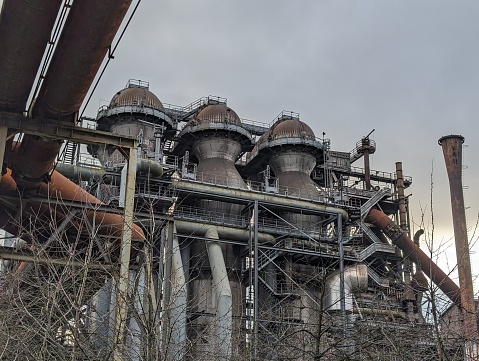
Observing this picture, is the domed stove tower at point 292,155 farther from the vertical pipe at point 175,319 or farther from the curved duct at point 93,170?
the vertical pipe at point 175,319

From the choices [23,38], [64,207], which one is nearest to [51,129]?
[64,207]

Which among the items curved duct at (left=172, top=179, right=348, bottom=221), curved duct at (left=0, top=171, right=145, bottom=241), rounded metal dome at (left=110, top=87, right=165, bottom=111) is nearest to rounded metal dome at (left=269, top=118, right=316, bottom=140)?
curved duct at (left=172, top=179, right=348, bottom=221)

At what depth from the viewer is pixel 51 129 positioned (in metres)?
14.6

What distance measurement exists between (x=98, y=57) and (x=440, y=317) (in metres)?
8.14

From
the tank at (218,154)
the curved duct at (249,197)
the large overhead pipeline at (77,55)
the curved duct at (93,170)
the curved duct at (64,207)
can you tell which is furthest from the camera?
the tank at (218,154)

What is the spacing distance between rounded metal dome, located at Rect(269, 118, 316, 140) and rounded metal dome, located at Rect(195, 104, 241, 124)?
3037mm

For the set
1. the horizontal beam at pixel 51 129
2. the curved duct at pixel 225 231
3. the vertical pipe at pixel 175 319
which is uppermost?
the curved duct at pixel 225 231

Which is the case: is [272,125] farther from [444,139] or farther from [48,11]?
[48,11]

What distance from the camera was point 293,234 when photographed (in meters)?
33.4

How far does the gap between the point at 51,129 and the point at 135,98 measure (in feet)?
71.6

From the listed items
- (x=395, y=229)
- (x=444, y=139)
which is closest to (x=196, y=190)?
(x=395, y=229)

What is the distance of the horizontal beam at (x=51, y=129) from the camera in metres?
14.1

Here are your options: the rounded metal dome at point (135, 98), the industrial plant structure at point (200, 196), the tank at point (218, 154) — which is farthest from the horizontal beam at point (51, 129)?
the rounded metal dome at point (135, 98)

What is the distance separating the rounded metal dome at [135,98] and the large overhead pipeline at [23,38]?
2248 centimetres
